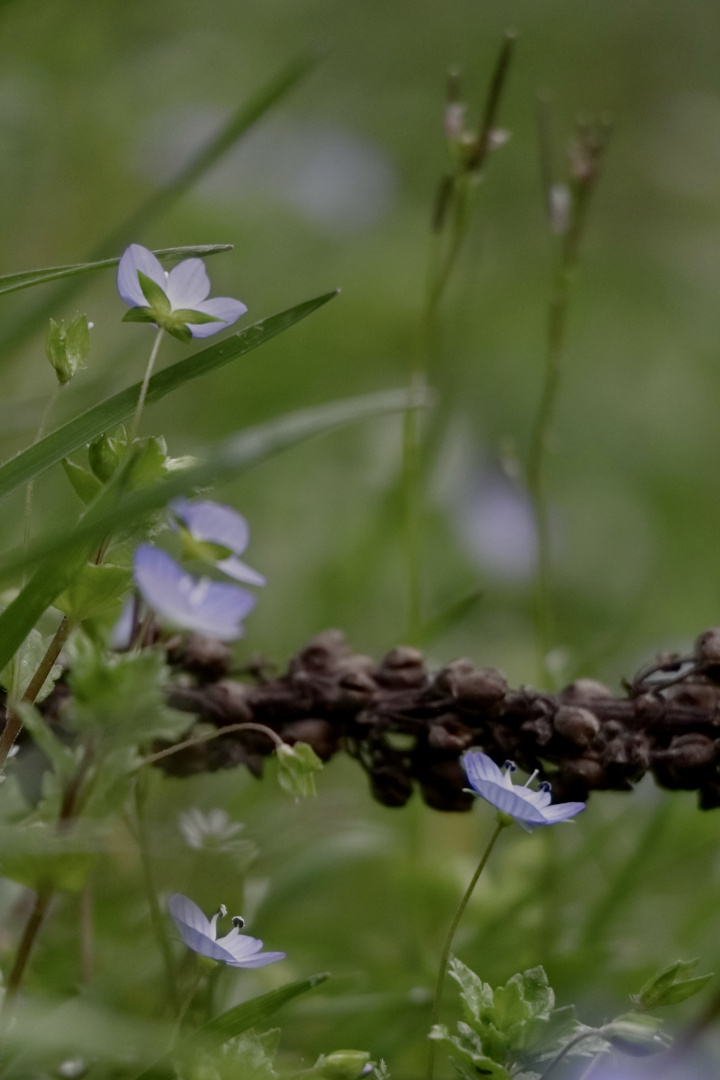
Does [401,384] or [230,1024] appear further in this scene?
[401,384]

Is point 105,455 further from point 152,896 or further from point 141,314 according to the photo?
point 152,896

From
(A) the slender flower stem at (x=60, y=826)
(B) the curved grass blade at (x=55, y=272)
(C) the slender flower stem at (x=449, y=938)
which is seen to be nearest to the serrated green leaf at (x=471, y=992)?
(C) the slender flower stem at (x=449, y=938)

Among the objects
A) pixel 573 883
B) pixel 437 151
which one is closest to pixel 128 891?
pixel 573 883

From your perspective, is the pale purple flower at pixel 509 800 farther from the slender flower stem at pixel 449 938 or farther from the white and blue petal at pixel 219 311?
the white and blue petal at pixel 219 311

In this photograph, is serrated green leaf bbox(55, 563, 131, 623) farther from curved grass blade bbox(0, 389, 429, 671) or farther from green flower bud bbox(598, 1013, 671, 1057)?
green flower bud bbox(598, 1013, 671, 1057)

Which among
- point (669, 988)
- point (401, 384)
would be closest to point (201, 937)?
point (669, 988)

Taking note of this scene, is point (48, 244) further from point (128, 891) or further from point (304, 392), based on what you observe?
point (128, 891)

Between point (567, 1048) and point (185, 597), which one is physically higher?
point (185, 597)
